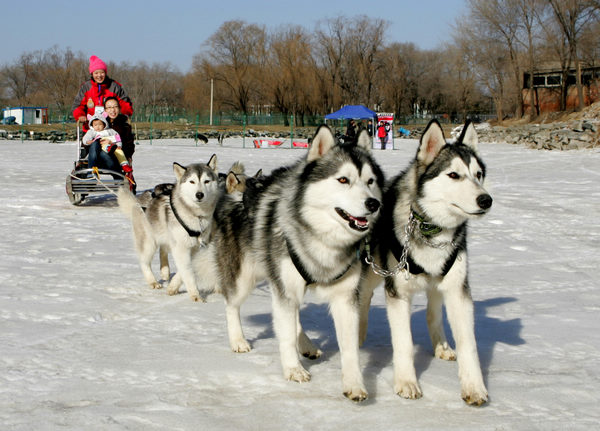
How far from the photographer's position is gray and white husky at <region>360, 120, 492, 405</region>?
11.2ft

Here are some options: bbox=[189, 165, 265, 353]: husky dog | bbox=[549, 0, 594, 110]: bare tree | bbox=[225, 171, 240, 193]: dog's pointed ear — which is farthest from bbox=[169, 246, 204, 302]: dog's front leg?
bbox=[549, 0, 594, 110]: bare tree

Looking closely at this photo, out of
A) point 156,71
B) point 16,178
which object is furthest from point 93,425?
point 156,71

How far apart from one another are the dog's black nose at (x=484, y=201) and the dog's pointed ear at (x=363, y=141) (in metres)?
0.71

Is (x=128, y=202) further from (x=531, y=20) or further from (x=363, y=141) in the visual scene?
(x=531, y=20)

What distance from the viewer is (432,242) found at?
11.5ft

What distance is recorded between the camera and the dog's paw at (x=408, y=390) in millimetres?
3398

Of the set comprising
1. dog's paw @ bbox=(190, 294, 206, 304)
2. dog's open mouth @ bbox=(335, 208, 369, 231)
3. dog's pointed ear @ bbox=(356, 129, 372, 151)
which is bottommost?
dog's paw @ bbox=(190, 294, 206, 304)

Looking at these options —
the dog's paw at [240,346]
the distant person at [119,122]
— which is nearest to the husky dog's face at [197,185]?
the dog's paw at [240,346]

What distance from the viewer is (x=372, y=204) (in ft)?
10.7

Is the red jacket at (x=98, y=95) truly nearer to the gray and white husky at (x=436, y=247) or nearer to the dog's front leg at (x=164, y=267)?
the dog's front leg at (x=164, y=267)

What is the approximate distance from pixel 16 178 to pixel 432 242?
15540 millimetres

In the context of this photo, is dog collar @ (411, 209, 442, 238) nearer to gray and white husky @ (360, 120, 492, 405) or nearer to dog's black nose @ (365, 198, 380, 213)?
gray and white husky @ (360, 120, 492, 405)

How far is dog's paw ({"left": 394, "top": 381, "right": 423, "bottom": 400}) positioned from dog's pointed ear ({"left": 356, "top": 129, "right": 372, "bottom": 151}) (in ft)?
4.38

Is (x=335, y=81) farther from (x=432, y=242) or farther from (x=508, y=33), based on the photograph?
(x=432, y=242)
